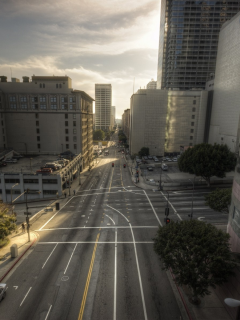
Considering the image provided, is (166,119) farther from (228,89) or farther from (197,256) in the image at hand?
(197,256)

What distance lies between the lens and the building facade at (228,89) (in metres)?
76.6

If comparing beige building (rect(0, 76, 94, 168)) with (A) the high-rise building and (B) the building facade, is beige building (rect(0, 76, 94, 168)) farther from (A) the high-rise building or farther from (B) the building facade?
(A) the high-rise building

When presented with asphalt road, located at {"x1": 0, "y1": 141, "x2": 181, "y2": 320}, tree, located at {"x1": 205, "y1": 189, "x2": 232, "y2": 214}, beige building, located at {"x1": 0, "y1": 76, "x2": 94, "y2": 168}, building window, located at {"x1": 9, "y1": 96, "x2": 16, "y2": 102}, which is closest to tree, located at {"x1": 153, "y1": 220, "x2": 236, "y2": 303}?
asphalt road, located at {"x1": 0, "y1": 141, "x2": 181, "y2": 320}

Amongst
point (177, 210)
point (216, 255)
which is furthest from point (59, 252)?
point (177, 210)

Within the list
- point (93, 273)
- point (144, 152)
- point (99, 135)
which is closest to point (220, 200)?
point (93, 273)

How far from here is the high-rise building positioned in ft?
378

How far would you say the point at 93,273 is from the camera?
23062 mm

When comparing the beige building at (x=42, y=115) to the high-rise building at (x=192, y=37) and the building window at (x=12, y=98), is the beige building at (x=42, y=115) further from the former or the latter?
the high-rise building at (x=192, y=37)

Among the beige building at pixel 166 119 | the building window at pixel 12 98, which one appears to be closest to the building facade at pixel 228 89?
the beige building at pixel 166 119

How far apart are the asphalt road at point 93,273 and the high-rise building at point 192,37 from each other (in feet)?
369

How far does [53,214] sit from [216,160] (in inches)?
1696

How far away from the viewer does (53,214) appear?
133 feet

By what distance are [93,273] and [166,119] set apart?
3766 inches

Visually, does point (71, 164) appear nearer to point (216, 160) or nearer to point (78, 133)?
point (78, 133)
